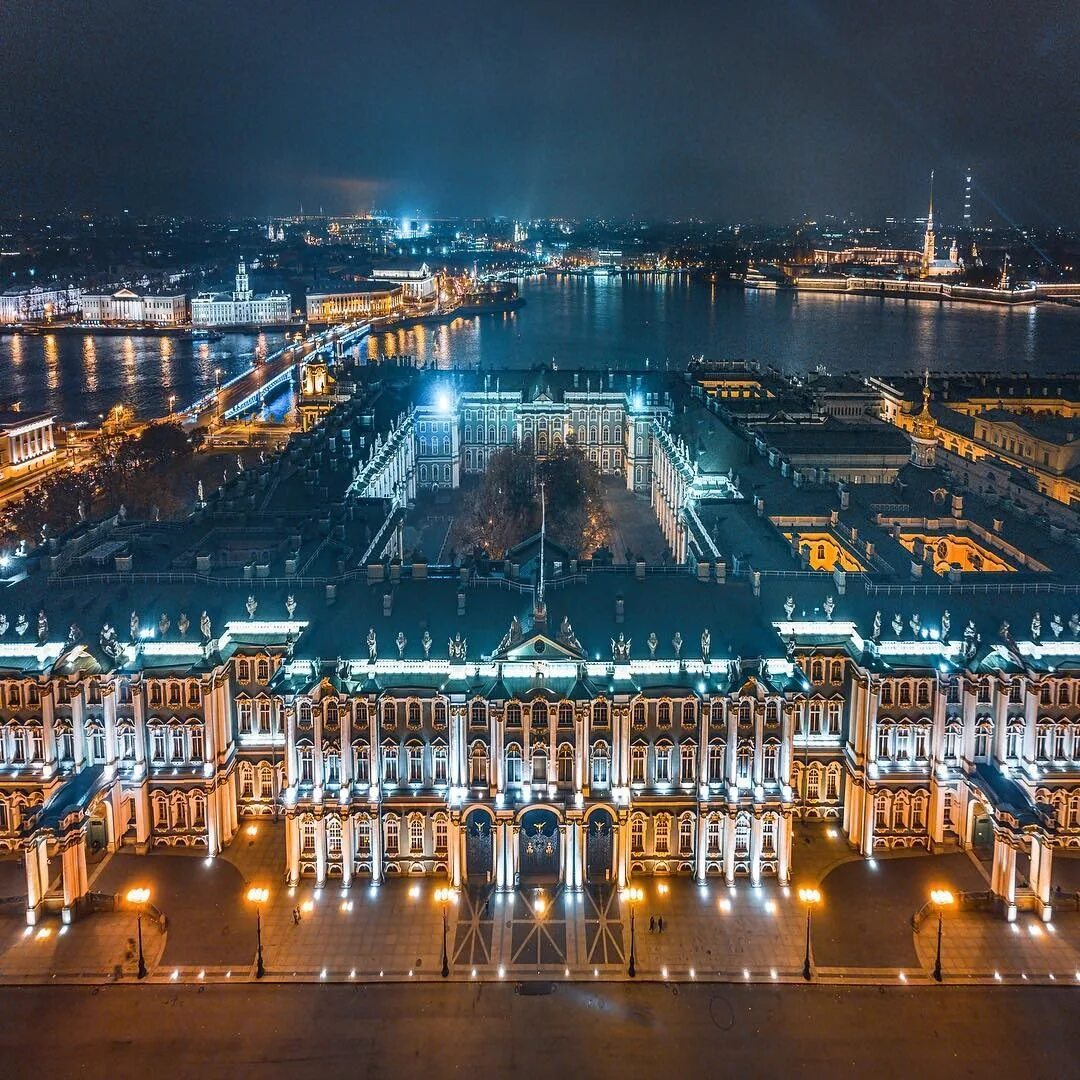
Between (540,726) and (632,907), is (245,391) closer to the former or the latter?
(540,726)

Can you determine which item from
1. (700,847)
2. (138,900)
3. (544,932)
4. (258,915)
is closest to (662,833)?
(700,847)

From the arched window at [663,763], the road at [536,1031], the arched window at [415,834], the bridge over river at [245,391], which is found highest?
the bridge over river at [245,391]

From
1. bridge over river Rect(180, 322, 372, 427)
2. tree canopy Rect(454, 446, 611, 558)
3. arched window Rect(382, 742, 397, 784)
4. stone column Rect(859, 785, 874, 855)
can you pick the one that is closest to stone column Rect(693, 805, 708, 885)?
stone column Rect(859, 785, 874, 855)

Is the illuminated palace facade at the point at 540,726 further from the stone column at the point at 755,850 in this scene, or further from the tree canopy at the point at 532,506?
the tree canopy at the point at 532,506

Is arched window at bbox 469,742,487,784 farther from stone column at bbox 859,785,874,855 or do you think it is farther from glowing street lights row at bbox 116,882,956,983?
stone column at bbox 859,785,874,855

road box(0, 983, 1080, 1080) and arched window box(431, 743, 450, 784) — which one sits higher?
arched window box(431, 743, 450, 784)

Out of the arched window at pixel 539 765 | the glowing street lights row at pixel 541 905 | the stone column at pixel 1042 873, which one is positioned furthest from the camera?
the arched window at pixel 539 765

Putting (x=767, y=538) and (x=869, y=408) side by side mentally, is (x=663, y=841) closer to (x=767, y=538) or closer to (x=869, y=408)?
(x=767, y=538)

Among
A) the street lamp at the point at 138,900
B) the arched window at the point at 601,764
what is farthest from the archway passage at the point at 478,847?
the street lamp at the point at 138,900
